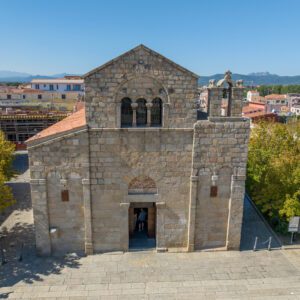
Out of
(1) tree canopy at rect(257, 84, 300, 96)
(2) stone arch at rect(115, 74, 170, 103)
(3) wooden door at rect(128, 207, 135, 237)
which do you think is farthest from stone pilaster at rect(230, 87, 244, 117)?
(1) tree canopy at rect(257, 84, 300, 96)

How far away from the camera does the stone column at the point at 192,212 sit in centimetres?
1592

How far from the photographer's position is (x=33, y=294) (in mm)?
13617

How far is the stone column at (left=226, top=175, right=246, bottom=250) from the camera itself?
1617 centimetres

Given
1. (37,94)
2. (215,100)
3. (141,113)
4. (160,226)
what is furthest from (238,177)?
(37,94)

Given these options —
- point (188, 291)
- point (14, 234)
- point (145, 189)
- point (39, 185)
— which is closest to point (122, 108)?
point (145, 189)

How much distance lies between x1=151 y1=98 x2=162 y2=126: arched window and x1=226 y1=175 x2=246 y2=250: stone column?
4.99 meters

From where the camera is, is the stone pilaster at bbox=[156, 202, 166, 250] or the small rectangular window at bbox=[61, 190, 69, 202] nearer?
the small rectangular window at bbox=[61, 190, 69, 202]

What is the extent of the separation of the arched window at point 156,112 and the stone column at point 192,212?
11.3 ft

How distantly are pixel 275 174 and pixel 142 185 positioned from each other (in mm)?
8881

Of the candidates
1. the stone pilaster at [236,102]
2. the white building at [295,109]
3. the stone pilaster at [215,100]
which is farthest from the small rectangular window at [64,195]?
the white building at [295,109]

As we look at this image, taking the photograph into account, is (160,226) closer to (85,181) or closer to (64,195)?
(85,181)

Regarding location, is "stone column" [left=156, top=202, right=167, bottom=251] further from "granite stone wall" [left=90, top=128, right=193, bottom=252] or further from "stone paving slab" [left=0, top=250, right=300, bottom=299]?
"stone paving slab" [left=0, top=250, right=300, bottom=299]

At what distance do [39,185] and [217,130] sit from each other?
9529 mm

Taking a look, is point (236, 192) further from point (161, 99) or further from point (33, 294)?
point (33, 294)
